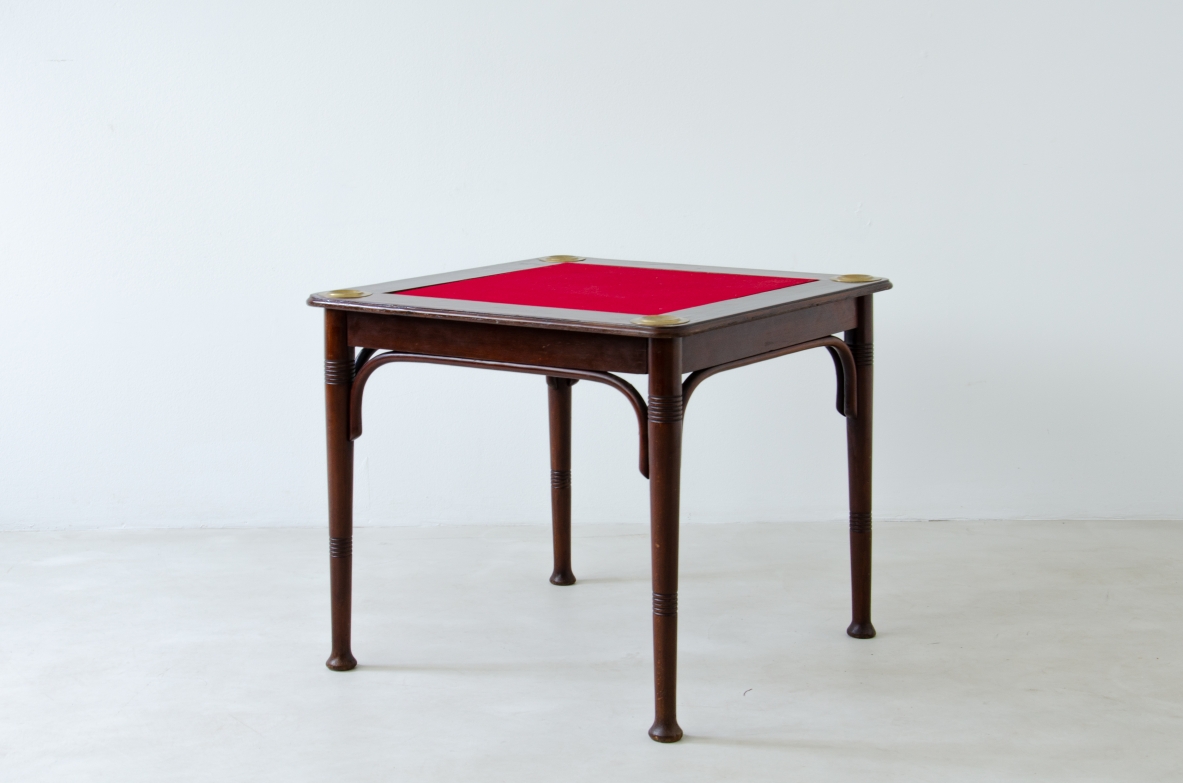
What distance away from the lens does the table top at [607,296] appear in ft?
7.43

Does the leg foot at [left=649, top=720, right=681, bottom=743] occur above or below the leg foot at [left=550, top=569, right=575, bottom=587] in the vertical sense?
below

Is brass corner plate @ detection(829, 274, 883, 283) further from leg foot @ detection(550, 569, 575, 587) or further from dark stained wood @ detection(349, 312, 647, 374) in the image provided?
leg foot @ detection(550, 569, 575, 587)

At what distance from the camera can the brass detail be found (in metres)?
2.17

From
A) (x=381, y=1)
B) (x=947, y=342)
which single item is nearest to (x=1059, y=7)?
(x=947, y=342)

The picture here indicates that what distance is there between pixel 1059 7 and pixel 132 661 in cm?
277

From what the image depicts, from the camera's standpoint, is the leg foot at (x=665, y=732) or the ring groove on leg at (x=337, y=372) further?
the ring groove on leg at (x=337, y=372)

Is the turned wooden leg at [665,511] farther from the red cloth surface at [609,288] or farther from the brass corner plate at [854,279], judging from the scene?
the brass corner plate at [854,279]

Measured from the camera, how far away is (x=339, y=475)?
2619 mm

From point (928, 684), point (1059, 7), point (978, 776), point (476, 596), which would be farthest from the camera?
point (1059, 7)

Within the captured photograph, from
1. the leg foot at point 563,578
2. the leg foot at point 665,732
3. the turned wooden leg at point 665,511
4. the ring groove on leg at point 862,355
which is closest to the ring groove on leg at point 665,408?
the turned wooden leg at point 665,511

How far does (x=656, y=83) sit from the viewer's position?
3588mm

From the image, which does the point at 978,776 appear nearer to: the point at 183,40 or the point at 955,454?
the point at 955,454

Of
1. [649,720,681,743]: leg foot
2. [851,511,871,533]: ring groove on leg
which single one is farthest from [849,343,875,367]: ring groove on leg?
[649,720,681,743]: leg foot

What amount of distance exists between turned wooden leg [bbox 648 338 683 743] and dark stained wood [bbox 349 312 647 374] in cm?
5
